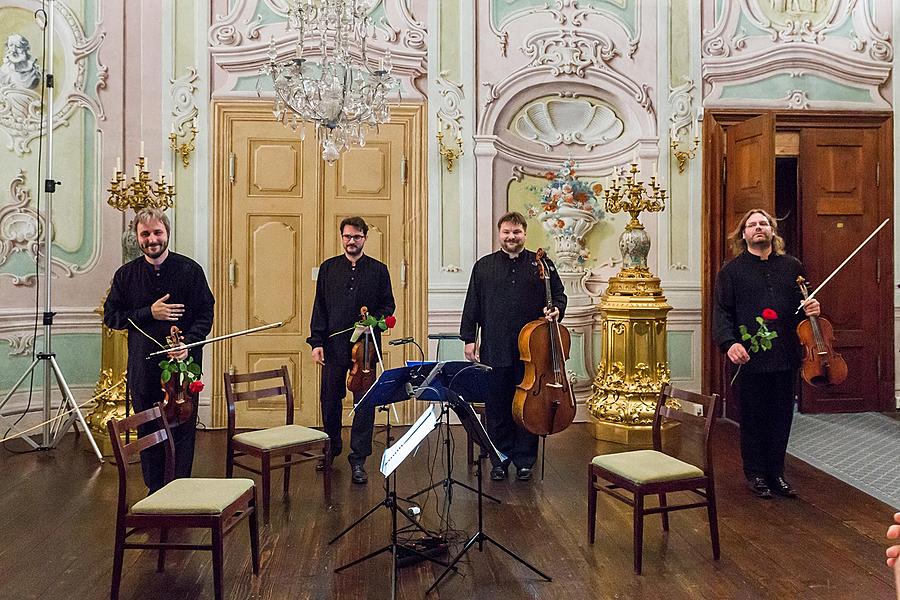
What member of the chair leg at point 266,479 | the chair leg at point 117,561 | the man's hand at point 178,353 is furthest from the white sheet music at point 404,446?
the man's hand at point 178,353

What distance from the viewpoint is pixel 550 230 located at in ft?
21.3

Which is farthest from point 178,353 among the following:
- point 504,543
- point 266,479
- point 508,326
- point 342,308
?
point 508,326

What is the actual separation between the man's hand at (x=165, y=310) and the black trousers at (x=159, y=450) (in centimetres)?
40

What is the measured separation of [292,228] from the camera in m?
6.27

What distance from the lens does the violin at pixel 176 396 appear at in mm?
3689

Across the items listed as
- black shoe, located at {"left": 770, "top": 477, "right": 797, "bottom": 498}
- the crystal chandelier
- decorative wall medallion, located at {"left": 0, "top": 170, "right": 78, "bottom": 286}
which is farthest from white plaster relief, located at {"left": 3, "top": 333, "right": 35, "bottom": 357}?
black shoe, located at {"left": 770, "top": 477, "right": 797, "bottom": 498}

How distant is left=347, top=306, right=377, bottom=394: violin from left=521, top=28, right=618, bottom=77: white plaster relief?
9.96 feet

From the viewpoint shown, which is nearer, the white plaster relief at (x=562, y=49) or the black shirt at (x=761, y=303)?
the black shirt at (x=761, y=303)

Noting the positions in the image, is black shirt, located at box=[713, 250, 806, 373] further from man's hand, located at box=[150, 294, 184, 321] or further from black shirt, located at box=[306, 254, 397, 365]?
man's hand, located at box=[150, 294, 184, 321]

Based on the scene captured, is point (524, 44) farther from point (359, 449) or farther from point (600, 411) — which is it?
point (359, 449)

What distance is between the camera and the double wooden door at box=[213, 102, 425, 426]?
6211 millimetres

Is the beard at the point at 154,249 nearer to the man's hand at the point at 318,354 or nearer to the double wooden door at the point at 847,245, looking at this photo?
the man's hand at the point at 318,354

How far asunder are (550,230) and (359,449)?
2735 millimetres

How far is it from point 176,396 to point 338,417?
4.17 ft
